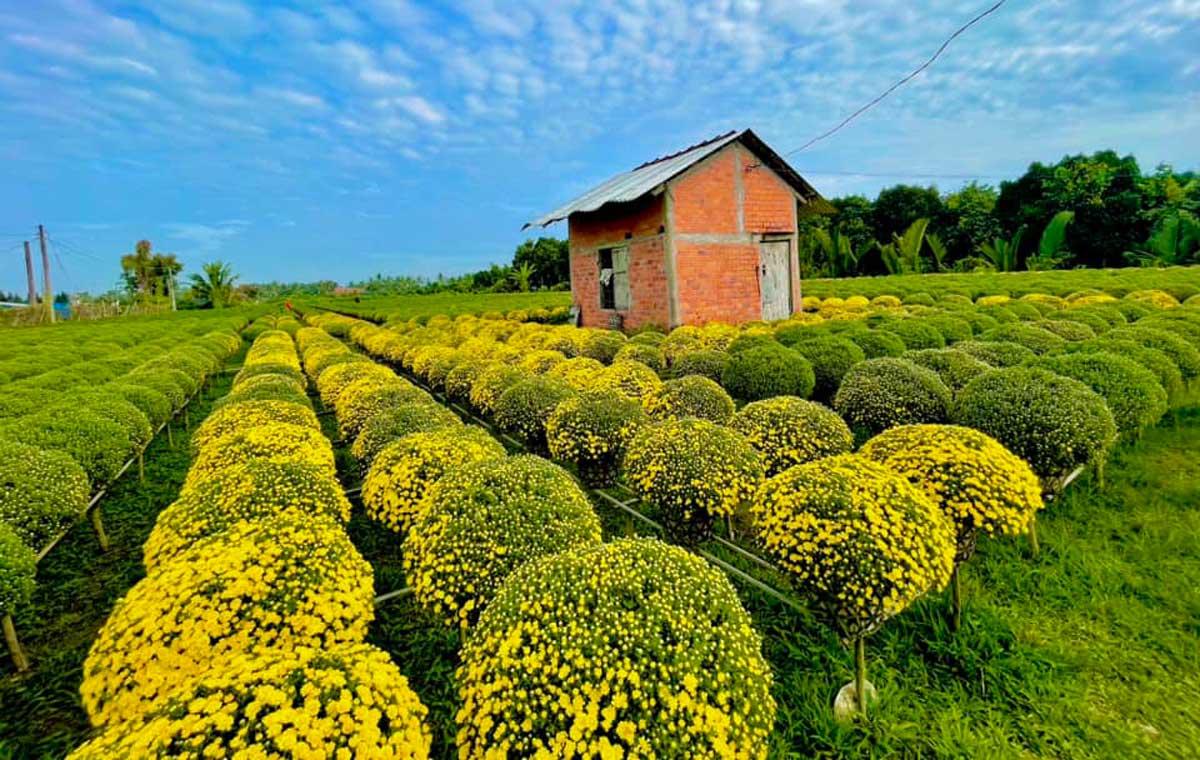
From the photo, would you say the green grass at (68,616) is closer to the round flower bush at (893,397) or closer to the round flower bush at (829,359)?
the round flower bush at (893,397)

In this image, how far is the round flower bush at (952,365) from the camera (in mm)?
7027

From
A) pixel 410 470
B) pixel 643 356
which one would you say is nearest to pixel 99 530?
pixel 410 470

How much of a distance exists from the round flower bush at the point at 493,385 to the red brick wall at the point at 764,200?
9381 millimetres

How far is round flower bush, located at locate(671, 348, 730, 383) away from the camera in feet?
28.5

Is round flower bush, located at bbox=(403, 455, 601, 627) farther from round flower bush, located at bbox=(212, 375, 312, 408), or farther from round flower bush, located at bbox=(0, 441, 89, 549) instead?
round flower bush, located at bbox=(212, 375, 312, 408)

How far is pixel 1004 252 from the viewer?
31406mm

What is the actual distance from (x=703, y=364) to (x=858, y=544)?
5.73 m

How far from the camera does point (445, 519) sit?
12.0ft

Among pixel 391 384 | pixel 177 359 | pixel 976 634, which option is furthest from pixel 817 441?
pixel 177 359

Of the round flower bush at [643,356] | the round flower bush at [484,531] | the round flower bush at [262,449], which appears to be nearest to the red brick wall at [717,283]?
the round flower bush at [643,356]

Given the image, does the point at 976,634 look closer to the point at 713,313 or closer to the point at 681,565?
the point at 681,565

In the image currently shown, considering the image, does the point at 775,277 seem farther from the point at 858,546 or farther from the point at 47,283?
the point at 47,283

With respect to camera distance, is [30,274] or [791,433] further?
[30,274]

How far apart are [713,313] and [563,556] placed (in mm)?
12311
